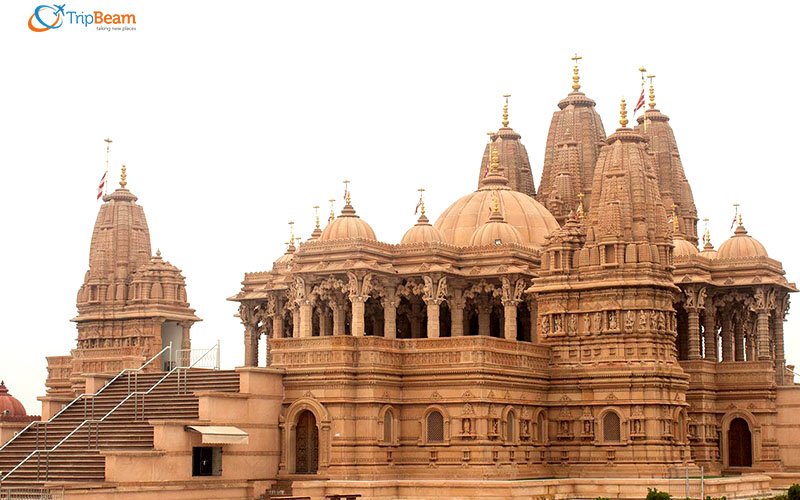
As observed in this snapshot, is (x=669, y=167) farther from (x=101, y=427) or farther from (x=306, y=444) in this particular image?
(x=101, y=427)

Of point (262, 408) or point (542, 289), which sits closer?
point (262, 408)

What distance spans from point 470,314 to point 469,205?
469 cm

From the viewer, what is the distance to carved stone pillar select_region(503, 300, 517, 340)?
58.3 meters

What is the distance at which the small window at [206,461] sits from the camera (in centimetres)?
4866

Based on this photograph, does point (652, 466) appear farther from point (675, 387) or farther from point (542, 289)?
point (542, 289)

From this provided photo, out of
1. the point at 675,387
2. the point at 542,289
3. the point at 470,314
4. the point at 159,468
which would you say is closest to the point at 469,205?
the point at 470,314

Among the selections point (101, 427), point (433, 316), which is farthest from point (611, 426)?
point (101, 427)

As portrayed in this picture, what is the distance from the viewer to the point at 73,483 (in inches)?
1734

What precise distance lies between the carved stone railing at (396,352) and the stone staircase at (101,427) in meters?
2.28

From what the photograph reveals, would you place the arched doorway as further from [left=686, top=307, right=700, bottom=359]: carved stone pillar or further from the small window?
[left=686, top=307, right=700, bottom=359]: carved stone pillar

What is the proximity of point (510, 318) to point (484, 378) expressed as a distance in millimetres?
7657

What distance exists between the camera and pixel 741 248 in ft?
212

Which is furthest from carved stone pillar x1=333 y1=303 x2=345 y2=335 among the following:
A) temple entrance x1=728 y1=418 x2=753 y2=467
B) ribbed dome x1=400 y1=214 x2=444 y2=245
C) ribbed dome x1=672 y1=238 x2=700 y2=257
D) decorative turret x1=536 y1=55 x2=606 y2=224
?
temple entrance x1=728 y1=418 x2=753 y2=467

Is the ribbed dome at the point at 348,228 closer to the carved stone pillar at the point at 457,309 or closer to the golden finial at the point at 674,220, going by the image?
the carved stone pillar at the point at 457,309
